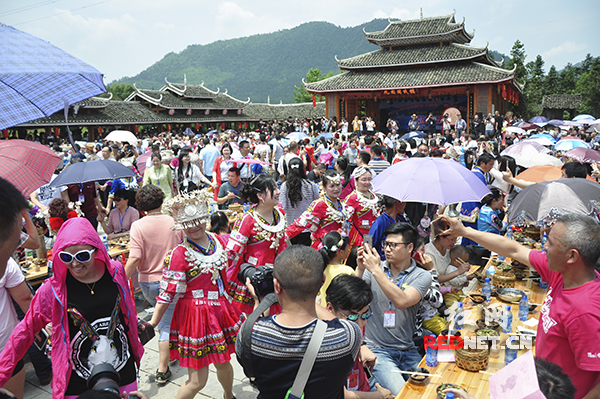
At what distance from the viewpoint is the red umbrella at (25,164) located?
11.4 ft

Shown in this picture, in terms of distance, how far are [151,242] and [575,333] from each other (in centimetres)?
359

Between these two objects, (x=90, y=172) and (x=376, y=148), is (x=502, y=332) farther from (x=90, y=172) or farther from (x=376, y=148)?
(x=90, y=172)

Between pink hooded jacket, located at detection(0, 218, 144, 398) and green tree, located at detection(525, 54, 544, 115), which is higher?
green tree, located at detection(525, 54, 544, 115)

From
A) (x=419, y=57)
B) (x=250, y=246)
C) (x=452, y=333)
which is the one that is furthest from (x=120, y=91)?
(x=452, y=333)

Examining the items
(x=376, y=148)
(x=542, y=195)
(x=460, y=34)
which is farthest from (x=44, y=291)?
(x=460, y=34)

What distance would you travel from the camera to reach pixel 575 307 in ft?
7.03

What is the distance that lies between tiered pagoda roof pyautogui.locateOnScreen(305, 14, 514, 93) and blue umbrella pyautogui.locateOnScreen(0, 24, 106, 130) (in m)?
26.3

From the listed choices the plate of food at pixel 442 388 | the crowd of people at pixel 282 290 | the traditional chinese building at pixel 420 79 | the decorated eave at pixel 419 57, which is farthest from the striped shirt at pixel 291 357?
the decorated eave at pixel 419 57

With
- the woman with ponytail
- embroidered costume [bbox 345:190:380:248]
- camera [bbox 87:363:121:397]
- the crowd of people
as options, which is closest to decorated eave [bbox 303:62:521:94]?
the crowd of people

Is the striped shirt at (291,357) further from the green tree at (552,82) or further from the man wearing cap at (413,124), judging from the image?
the green tree at (552,82)

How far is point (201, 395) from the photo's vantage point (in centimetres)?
384

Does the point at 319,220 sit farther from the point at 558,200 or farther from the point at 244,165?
the point at 244,165

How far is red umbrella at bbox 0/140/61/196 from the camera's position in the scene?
3.48 meters

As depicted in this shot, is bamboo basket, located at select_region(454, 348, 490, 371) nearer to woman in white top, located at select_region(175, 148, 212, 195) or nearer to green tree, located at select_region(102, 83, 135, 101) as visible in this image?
woman in white top, located at select_region(175, 148, 212, 195)
